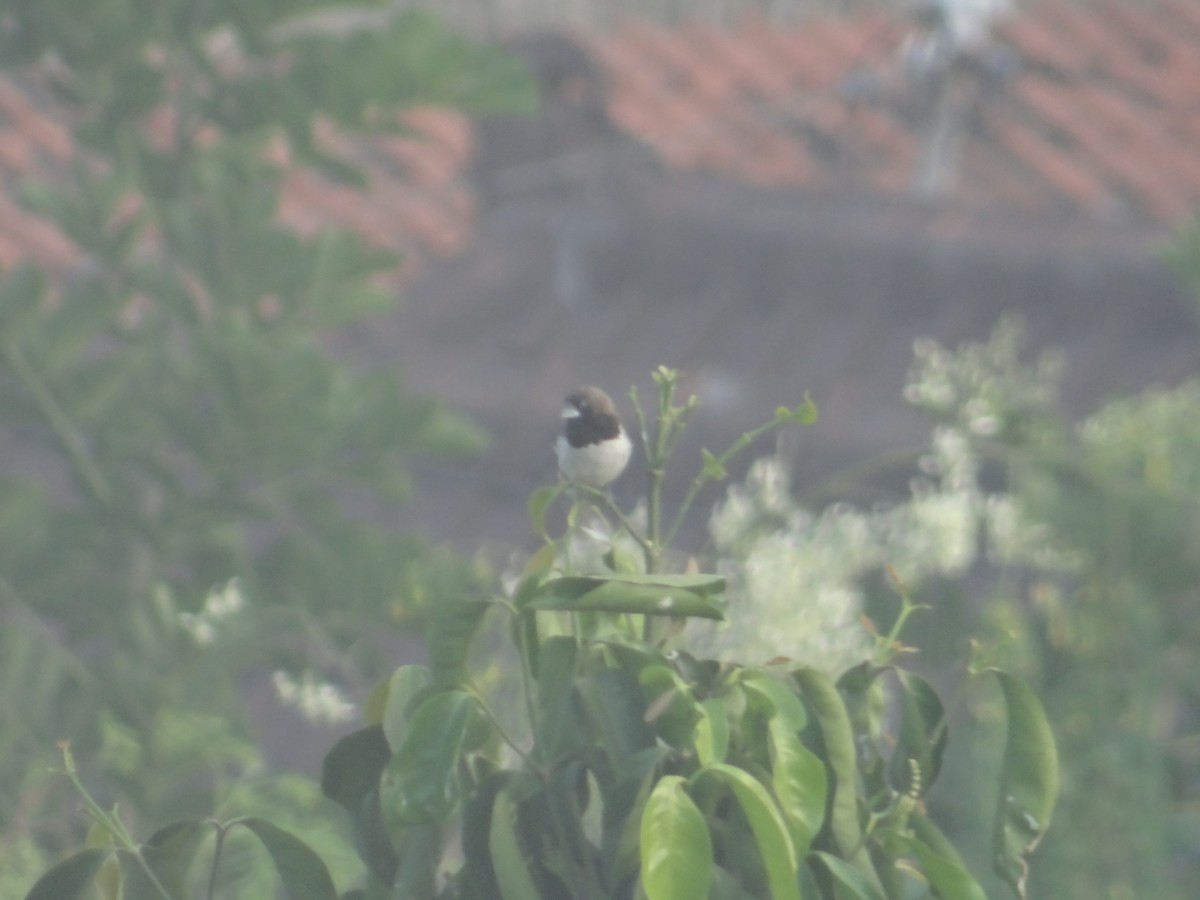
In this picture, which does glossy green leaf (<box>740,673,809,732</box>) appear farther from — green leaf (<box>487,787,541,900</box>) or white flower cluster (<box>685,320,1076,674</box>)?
white flower cluster (<box>685,320,1076,674</box>)

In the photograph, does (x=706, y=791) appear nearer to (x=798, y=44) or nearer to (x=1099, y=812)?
(x=1099, y=812)

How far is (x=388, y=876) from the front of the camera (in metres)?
1.70

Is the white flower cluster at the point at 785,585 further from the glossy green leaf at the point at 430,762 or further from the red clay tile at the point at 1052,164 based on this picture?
the red clay tile at the point at 1052,164

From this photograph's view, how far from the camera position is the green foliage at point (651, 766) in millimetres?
1512

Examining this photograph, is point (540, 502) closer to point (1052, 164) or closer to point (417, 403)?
point (417, 403)

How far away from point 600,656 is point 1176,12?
22.5 ft

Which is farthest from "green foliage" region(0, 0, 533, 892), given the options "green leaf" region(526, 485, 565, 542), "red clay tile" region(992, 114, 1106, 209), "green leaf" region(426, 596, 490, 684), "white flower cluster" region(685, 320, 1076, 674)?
"red clay tile" region(992, 114, 1106, 209)

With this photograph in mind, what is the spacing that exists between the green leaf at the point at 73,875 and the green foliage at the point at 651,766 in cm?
21

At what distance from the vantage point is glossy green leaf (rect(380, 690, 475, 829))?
1.54m

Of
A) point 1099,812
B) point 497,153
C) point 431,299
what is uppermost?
point 497,153

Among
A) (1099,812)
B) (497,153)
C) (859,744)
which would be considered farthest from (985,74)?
(859,744)

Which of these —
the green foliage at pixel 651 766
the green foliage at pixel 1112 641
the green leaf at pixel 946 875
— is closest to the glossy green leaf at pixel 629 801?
the green foliage at pixel 651 766

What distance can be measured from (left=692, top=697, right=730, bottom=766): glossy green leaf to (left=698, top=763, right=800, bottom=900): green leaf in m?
0.03

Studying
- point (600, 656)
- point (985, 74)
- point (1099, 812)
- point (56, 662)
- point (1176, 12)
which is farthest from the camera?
point (1176, 12)
